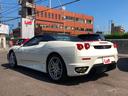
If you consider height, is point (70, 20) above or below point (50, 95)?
above

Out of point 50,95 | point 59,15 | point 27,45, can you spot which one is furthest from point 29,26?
point 59,15

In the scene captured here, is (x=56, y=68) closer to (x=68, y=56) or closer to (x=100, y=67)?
(x=68, y=56)

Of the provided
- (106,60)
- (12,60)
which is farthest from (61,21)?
(106,60)

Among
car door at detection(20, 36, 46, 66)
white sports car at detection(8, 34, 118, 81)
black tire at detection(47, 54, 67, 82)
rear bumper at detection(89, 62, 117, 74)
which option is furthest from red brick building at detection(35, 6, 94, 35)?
rear bumper at detection(89, 62, 117, 74)

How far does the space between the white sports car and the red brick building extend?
64501 mm

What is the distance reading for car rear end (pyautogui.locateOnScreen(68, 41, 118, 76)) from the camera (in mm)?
6094

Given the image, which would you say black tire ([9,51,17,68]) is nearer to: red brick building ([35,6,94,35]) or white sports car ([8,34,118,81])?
white sports car ([8,34,118,81])

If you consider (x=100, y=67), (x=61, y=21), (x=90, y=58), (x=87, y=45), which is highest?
(x=61, y=21)

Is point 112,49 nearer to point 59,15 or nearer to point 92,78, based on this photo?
point 92,78

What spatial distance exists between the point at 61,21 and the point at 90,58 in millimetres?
81701

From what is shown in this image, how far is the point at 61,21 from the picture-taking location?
87250mm

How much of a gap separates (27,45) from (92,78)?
278 cm

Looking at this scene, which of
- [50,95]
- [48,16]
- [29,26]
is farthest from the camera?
[48,16]

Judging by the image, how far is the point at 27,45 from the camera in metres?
8.38
